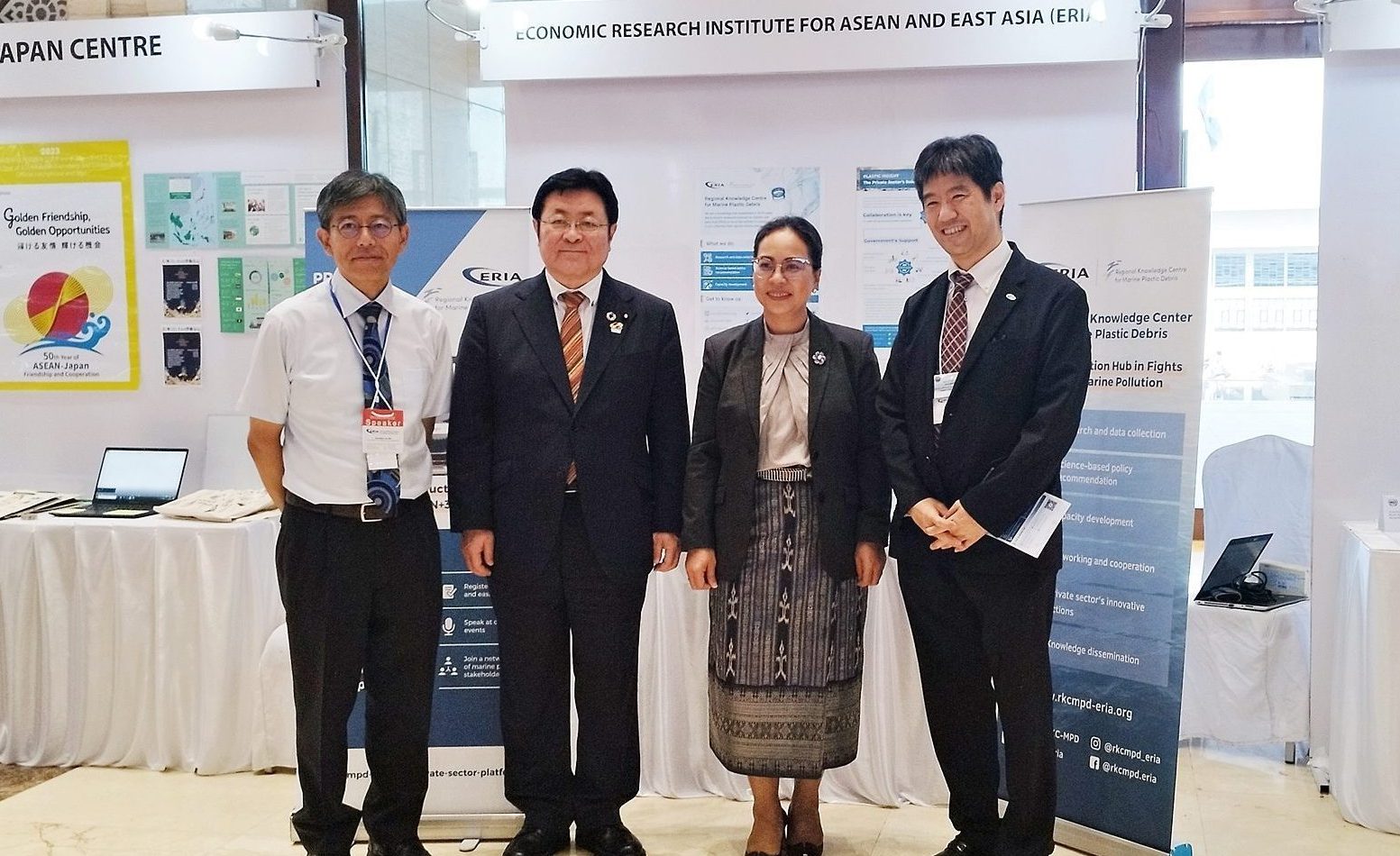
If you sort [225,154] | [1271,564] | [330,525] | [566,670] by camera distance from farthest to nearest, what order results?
[225,154] < [1271,564] < [566,670] < [330,525]

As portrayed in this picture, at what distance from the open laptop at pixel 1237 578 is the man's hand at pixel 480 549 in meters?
2.45

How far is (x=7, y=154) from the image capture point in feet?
14.0

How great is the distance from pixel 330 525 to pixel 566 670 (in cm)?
69

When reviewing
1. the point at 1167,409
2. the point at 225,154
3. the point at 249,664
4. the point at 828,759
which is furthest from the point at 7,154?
the point at 1167,409

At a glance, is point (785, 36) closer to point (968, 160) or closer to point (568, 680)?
point (968, 160)

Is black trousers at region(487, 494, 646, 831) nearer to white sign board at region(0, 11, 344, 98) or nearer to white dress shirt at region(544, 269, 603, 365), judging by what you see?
white dress shirt at region(544, 269, 603, 365)

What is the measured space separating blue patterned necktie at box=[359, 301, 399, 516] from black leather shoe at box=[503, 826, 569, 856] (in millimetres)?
929

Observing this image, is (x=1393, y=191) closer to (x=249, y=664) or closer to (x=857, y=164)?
(x=857, y=164)

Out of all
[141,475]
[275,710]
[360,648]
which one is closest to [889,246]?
[360,648]

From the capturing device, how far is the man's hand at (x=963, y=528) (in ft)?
8.11

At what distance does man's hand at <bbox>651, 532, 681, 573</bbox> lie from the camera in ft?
9.04

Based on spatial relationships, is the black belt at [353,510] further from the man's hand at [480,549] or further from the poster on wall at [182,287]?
the poster on wall at [182,287]

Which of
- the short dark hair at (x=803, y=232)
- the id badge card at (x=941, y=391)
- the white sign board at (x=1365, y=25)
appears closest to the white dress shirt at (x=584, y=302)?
the short dark hair at (x=803, y=232)

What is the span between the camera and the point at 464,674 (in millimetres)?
3104
